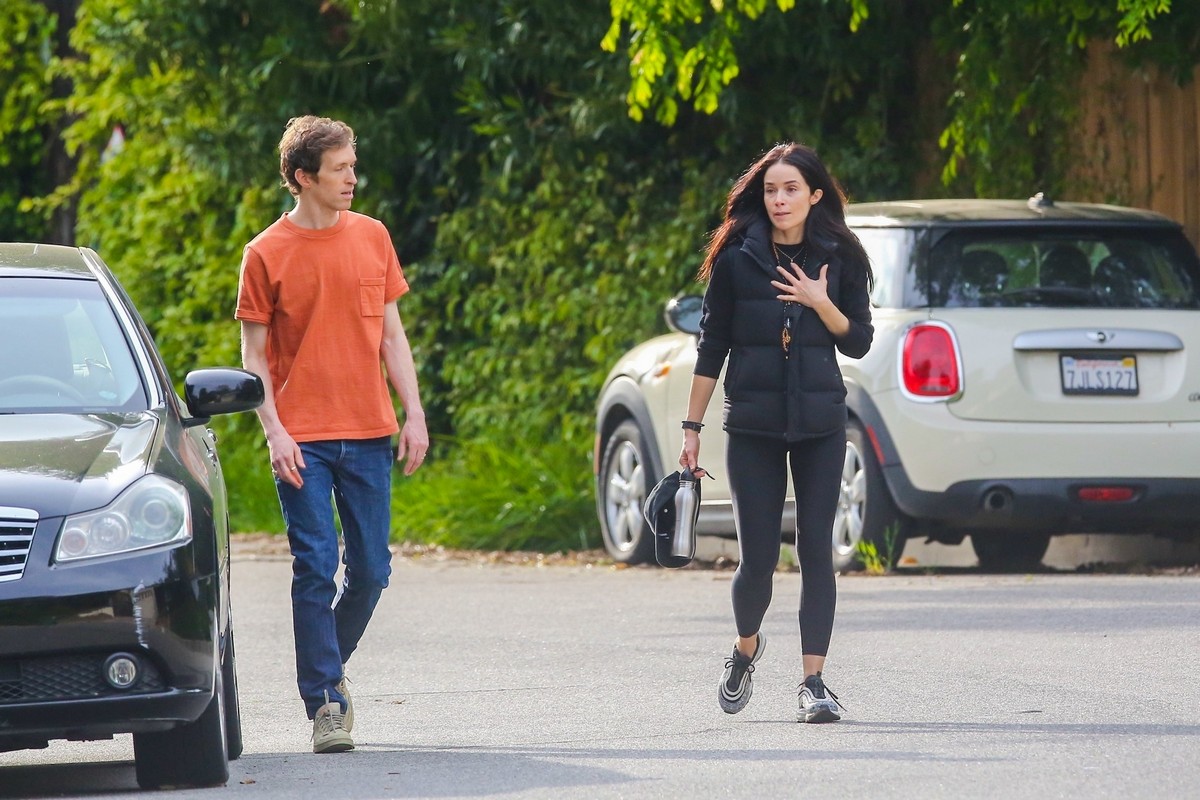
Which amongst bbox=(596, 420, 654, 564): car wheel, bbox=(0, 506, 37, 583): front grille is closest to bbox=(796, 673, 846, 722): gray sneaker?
bbox=(0, 506, 37, 583): front grille

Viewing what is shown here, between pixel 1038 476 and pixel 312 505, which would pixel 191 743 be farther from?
pixel 1038 476

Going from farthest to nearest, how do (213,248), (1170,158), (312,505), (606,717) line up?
(213,248), (1170,158), (606,717), (312,505)

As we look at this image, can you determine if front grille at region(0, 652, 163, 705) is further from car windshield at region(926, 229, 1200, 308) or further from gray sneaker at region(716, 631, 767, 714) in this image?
car windshield at region(926, 229, 1200, 308)

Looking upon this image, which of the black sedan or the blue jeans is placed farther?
the blue jeans

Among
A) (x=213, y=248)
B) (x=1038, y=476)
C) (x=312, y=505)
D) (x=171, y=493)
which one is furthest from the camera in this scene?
(x=213, y=248)

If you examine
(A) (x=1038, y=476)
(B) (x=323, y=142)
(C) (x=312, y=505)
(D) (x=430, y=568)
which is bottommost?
(D) (x=430, y=568)

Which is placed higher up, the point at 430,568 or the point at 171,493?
the point at 171,493

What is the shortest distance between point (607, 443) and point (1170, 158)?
3281 millimetres

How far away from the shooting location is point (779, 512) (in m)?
6.88

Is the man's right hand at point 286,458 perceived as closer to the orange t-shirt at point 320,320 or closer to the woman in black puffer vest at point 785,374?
the orange t-shirt at point 320,320

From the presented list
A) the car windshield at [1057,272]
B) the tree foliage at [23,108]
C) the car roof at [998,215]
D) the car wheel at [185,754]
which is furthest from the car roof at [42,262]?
the tree foliage at [23,108]

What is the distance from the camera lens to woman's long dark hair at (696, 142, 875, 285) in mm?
6844

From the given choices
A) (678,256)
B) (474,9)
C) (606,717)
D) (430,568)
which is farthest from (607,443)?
(606,717)

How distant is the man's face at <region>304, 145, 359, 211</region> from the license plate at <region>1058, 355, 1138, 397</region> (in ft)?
14.6
